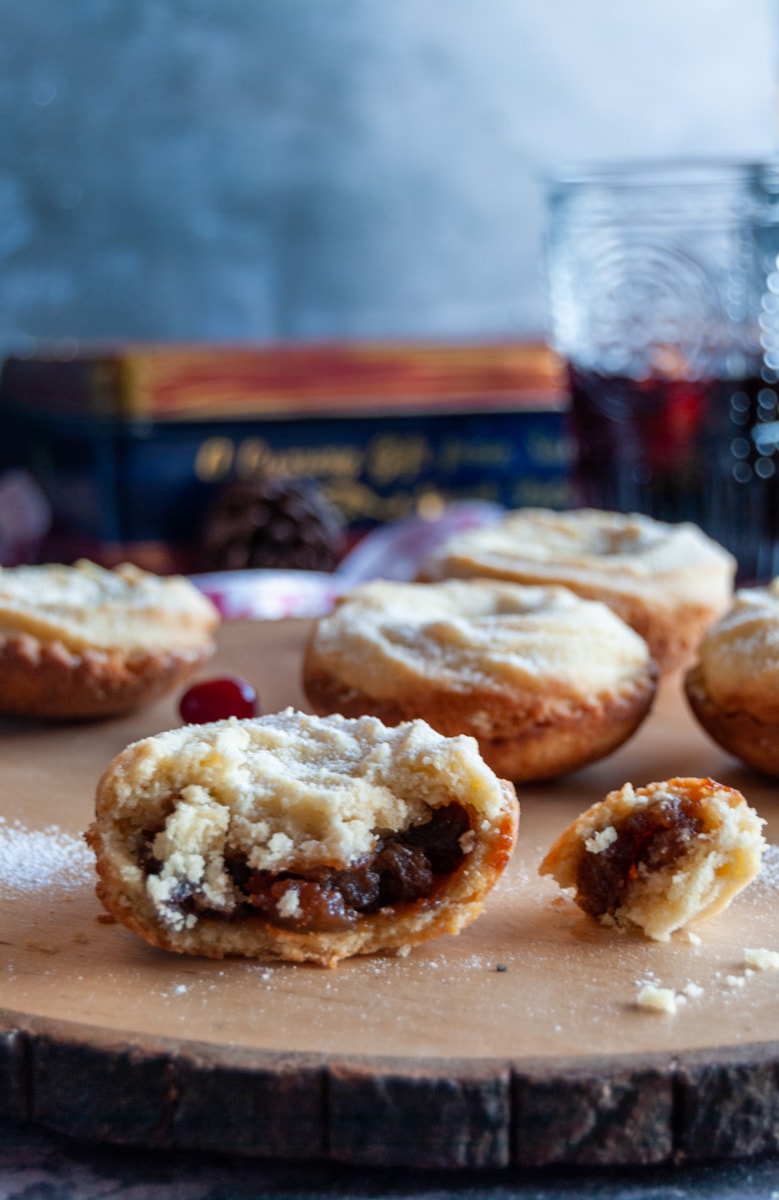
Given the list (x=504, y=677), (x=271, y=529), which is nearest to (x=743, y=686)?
(x=504, y=677)

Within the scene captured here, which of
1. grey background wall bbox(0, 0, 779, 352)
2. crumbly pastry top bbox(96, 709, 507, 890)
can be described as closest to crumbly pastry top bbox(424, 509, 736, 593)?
crumbly pastry top bbox(96, 709, 507, 890)

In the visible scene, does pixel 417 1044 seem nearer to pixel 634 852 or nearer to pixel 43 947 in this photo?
pixel 634 852

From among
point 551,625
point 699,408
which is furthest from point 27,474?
point 551,625

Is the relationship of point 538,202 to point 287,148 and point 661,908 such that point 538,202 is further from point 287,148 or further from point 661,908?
point 661,908

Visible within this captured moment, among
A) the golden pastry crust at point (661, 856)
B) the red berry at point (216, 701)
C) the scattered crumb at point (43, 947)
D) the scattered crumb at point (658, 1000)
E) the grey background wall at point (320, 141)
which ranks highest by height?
the grey background wall at point (320, 141)

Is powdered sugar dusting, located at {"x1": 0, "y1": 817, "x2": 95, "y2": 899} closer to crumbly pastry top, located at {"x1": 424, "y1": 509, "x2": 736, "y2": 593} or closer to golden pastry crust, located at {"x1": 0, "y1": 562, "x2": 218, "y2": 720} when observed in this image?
golden pastry crust, located at {"x1": 0, "y1": 562, "x2": 218, "y2": 720}

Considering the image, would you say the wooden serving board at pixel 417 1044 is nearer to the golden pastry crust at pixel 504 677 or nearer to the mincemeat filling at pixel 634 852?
the mincemeat filling at pixel 634 852

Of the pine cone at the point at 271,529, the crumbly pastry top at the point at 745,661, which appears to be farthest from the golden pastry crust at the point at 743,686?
the pine cone at the point at 271,529
